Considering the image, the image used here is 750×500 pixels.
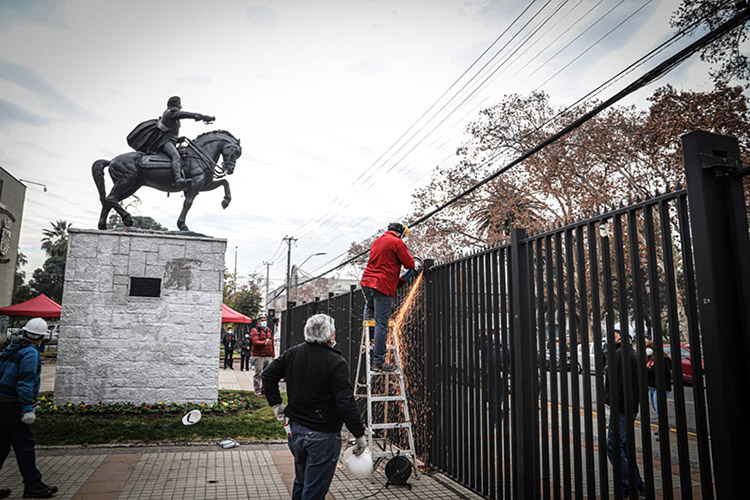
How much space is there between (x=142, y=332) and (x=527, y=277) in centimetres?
817

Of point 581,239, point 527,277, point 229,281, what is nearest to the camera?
point 581,239

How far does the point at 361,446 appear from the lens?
4.27m

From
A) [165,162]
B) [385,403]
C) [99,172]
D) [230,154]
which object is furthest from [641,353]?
[99,172]

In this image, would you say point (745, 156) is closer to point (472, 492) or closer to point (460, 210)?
point (460, 210)

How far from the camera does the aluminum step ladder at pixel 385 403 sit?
236 inches

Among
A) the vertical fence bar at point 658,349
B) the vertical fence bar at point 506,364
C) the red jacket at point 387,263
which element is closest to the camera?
the vertical fence bar at point 658,349

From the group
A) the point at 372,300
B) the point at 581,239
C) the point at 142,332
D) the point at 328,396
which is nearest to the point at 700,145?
the point at 581,239

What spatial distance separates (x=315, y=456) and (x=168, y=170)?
8610mm

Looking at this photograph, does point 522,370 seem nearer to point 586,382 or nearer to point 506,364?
point 506,364

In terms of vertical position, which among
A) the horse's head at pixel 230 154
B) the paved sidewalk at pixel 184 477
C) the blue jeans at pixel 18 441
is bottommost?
the paved sidewalk at pixel 184 477

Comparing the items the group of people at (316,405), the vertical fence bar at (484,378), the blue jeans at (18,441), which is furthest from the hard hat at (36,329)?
the vertical fence bar at (484,378)

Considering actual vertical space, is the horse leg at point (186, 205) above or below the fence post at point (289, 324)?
above

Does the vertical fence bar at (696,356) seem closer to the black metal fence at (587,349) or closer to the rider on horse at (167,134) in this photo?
the black metal fence at (587,349)

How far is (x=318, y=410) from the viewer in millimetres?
4039
